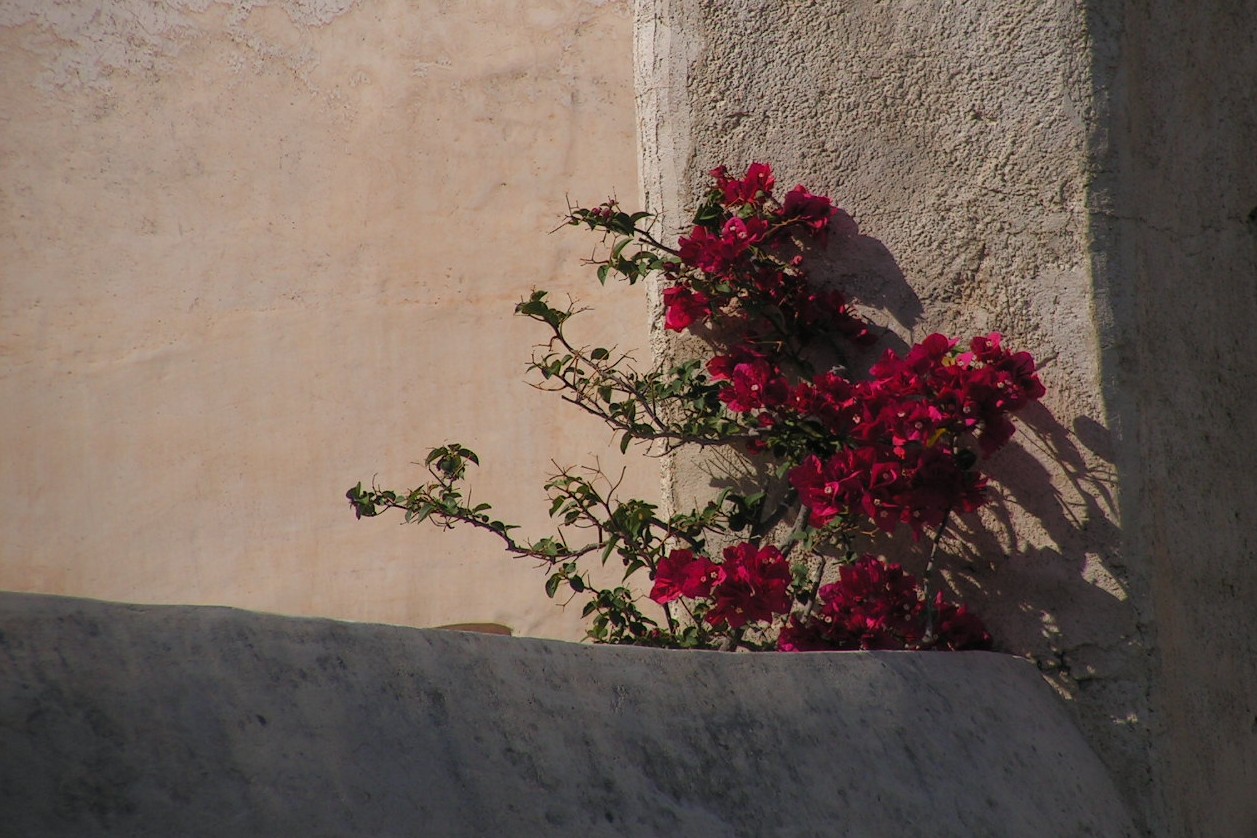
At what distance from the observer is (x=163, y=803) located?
95 cm

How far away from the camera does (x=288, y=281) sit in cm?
423

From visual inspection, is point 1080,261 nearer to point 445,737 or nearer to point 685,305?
point 685,305

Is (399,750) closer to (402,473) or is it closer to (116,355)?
(402,473)

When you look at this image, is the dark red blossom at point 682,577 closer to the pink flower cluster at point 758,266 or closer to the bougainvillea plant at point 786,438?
the bougainvillea plant at point 786,438

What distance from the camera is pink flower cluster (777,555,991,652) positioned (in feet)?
6.54

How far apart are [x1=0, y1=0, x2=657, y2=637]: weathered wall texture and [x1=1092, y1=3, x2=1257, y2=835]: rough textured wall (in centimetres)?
198

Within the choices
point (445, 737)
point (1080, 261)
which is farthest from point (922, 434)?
point (445, 737)

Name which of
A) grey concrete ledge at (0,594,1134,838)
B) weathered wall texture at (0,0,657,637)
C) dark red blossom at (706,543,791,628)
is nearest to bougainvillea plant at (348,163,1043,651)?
dark red blossom at (706,543,791,628)

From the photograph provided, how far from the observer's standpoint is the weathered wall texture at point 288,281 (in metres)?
4.03

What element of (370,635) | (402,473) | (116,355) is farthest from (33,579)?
(370,635)

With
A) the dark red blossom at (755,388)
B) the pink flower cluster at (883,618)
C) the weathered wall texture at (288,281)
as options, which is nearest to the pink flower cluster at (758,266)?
the dark red blossom at (755,388)

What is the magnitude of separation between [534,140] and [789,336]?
209cm

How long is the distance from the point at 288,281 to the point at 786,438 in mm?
2590

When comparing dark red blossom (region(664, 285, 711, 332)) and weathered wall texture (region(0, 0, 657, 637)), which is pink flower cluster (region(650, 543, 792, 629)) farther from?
weathered wall texture (region(0, 0, 657, 637))
